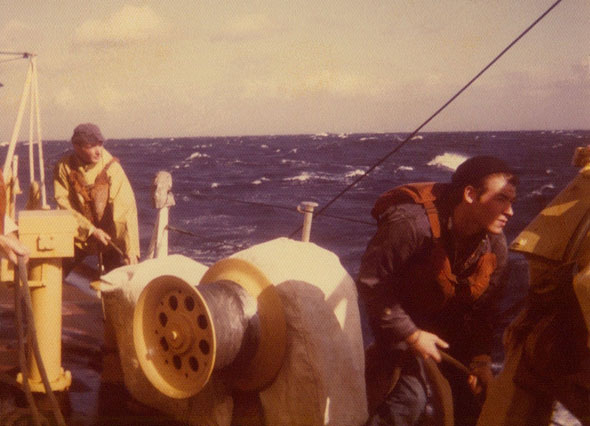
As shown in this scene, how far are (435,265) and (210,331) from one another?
1153mm

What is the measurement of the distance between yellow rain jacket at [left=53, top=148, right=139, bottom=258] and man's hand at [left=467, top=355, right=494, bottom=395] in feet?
11.0

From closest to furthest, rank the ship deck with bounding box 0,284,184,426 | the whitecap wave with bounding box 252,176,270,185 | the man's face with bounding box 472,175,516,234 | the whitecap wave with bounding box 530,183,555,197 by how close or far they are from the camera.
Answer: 1. the man's face with bounding box 472,175,516,234
2. the ship deck with bounding box 0,284,184,426
3. the whitecap wave with bounding box 530,183,555,197
4. the whitecap wave with bounding box 252,176,270,185

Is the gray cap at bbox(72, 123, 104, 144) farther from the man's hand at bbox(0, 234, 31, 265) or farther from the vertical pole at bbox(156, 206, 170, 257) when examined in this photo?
the man's hand at bbox(0, 234, 31, 265)

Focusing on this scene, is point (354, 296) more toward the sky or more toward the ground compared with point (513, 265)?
more toward the sky

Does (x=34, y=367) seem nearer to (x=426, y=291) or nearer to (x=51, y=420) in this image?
(x=51, y=420)

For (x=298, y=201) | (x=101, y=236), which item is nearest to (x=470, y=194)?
(x=101, y=236)

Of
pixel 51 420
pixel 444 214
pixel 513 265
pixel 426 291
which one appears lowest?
pixel 513 265

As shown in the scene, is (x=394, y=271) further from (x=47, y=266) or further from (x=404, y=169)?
(x=404, y=169)

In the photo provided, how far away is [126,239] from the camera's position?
5410mm

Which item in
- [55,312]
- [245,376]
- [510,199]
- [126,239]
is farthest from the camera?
[126,239]

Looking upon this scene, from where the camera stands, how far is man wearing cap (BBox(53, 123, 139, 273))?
5320mm

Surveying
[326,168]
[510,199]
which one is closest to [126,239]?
[510,199]

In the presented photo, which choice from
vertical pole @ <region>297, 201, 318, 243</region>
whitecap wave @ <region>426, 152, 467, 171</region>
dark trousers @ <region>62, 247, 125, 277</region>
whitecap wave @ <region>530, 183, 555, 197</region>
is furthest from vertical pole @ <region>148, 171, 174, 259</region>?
whitecap wave @ <region>426, 152, 467, 171</region>

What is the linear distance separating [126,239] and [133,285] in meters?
2.22
